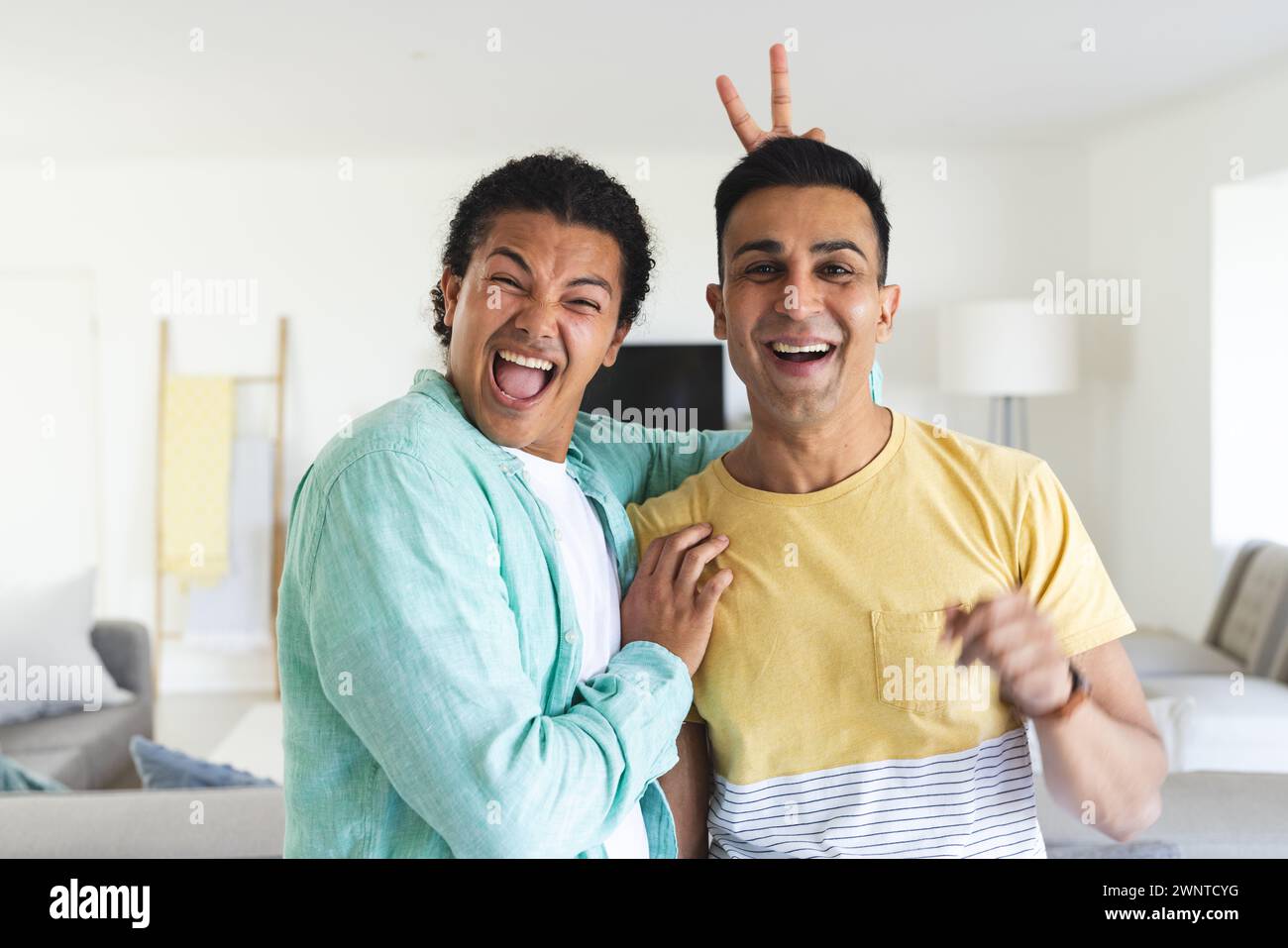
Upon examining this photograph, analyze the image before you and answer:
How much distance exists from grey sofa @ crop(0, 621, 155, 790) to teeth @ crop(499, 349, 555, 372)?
181 centimetres

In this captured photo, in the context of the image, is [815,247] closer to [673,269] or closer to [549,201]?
[549,201]

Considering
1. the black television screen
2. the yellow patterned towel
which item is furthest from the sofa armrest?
the black television screen

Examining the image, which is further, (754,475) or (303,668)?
(754,475)

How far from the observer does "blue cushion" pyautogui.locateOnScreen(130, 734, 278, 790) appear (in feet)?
5.03

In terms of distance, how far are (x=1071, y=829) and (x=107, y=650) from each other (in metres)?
2.39

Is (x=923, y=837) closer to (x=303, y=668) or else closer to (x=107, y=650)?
(x=303, y=668)

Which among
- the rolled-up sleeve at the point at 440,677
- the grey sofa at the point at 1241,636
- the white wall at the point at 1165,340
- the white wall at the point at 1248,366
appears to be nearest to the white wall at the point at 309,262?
the white wall at the point at 1165,340

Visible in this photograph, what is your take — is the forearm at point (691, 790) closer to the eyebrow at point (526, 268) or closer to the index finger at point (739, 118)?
the eyebrow at point (526, 268)

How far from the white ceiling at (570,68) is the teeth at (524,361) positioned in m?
→ 1.67

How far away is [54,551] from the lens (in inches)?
167

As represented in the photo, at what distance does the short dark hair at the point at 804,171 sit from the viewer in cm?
97

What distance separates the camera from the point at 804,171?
97 centimetres

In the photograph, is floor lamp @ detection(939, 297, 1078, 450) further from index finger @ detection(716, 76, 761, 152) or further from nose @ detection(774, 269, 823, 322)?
nose @ detection(774, 269, 823, 322)

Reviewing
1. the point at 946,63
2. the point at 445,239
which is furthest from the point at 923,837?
the point at 946,63
